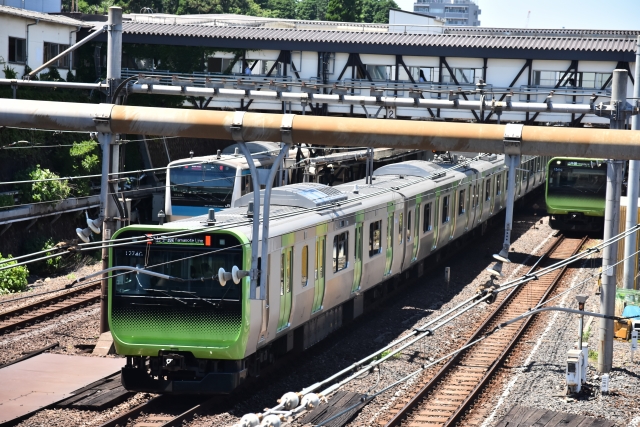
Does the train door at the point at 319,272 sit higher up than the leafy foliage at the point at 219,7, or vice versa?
the leafy foliage at the point at 219,7

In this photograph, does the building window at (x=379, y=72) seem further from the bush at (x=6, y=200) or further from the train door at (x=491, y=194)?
the bush at (x=6, y=200)

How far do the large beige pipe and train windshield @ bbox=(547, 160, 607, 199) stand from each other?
2055 cm

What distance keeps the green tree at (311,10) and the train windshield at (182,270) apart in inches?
3724

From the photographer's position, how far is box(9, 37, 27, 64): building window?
98.3ft

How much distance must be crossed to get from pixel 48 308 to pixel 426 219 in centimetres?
863

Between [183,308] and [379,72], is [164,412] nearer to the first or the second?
[183,308]

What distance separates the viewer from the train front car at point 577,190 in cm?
2872

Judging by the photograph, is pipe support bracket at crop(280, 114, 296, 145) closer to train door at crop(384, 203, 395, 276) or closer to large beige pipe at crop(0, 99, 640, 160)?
large beige pipe at crop(0, 99, 640, 160)

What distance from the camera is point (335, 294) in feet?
52.2

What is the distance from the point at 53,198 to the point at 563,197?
15.0m

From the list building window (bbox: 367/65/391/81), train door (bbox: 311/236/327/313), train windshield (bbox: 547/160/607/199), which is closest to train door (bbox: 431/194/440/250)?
train windshield (bbox: 547/160/607/199)

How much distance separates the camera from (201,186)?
936 inches

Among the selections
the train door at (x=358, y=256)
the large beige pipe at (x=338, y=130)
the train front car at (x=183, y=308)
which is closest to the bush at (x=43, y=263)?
the train door at (x=358, y=256)

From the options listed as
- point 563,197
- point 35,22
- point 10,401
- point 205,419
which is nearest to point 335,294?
point 205,419
